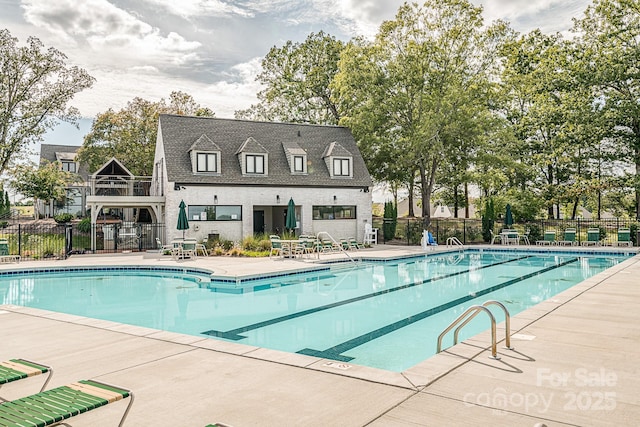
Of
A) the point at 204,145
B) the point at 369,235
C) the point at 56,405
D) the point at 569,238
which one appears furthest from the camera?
the point at 369,235

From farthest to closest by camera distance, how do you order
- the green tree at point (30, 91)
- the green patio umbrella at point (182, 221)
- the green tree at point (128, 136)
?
1. the green tree at point (128, 136)
2. the green tree at point (30, 91)
3. the green patio umbrella at point (182, 221)

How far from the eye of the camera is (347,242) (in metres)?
26.0

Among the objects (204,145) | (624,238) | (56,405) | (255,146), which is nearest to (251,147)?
(255,146)

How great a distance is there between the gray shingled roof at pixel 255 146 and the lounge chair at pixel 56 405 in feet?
75.7

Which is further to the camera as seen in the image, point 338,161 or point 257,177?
point 338,161

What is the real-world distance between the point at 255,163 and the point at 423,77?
1271 cm

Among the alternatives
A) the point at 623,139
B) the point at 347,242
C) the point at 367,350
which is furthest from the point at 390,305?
the point at 623,139

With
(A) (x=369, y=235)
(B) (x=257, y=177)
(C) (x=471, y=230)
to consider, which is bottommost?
(A) (x=369, y=235)

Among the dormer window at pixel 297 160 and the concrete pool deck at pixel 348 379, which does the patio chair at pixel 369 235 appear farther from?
the concrete pool deck at pixel 348 379

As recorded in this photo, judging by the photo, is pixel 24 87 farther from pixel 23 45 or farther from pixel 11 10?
pixel 11 10

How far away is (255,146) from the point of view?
2905 centimetres

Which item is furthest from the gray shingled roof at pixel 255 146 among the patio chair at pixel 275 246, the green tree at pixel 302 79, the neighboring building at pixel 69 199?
the neighboring building at pixel 69 199

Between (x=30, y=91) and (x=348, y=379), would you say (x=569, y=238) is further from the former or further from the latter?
(x=30, y=91)

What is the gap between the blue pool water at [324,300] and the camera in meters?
9.48
